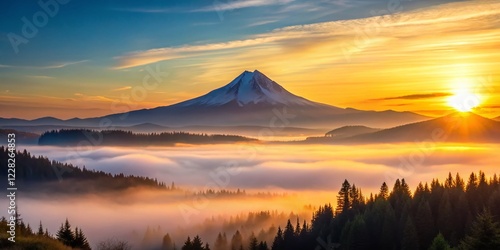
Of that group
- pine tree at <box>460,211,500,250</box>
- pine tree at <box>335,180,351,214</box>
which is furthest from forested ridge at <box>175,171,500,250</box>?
pine tree at <box>460,211,500,250</box>

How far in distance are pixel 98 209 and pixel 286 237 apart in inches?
5762

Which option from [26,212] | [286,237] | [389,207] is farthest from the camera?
[26,212]

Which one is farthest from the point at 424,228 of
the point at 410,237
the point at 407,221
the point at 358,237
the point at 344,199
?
the point at 344,199

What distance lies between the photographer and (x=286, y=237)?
2756 inches

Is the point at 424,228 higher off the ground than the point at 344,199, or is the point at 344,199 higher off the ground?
the point at 344,199

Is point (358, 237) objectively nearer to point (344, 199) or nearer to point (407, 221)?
point (407, 221)

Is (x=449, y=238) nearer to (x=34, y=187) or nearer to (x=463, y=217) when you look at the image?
(x=463, y=217)

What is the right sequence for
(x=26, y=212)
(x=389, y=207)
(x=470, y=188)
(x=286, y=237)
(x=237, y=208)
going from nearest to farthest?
(x=389, y=207), (x=470, y=188), (x=286, y=237), (x=26, y=212), (x=237, y=208)

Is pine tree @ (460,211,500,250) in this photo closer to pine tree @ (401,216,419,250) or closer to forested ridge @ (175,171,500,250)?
forested ridge @ (175,171,500,250)

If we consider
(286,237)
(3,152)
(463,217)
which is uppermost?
(3,152)

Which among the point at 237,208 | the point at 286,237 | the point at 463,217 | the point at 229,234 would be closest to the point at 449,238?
the point at 463,217

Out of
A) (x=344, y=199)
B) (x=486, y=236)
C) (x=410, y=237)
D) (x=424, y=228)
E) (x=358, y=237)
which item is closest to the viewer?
(x=486, y=236)

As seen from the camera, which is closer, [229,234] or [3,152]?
[229,234]

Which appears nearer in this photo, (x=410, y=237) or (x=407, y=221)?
(x=410, y=237)
